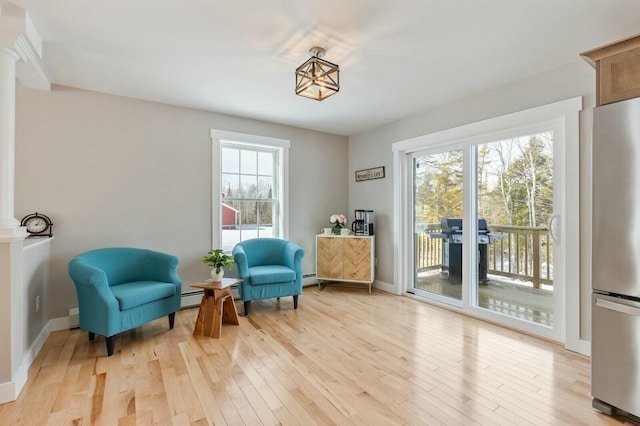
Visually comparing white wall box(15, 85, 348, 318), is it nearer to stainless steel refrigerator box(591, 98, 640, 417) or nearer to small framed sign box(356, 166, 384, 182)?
small framed sign box(356, 166, 384, 182)

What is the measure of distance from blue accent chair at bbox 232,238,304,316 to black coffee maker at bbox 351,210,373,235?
1182mm

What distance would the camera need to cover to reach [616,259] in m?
1.79

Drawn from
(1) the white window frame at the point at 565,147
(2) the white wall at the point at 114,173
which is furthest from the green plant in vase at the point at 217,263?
(1) the white window frame at the point at 565,147

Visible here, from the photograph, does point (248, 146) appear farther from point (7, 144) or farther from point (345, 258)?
point (7, 144)

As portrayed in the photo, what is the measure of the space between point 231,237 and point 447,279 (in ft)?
9.54

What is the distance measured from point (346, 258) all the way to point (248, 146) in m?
2.15

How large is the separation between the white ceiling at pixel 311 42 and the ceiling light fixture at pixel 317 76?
0.56ft

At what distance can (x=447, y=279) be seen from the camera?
150 inches

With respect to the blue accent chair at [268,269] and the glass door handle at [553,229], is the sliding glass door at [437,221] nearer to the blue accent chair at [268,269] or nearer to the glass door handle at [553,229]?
the glass door handle at [553,229]

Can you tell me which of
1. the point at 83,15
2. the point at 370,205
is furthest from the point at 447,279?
the point at 83,15

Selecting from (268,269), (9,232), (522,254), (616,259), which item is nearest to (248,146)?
(268,269)

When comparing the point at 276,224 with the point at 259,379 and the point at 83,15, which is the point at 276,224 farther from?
the point at 83,15

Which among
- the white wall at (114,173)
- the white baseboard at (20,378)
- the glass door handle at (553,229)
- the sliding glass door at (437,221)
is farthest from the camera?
the sliding glass door at (437,221)

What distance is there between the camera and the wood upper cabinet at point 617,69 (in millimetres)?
1732
